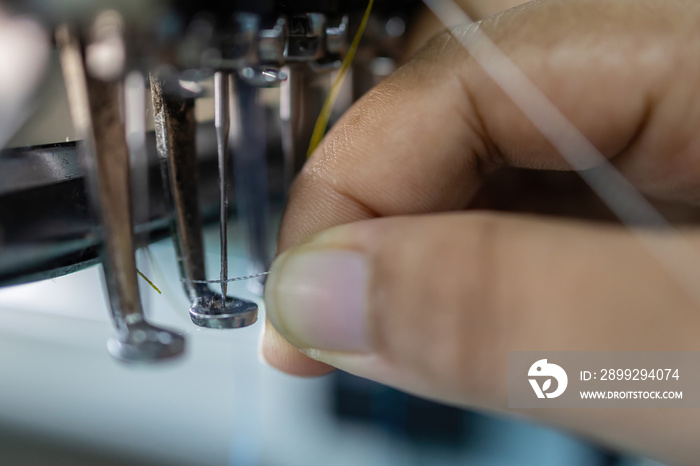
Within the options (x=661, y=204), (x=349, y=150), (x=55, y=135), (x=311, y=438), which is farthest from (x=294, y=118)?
(x=311, y=438)

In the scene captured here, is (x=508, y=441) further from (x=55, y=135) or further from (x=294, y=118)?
(x=55, y=135)

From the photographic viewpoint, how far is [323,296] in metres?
0.25

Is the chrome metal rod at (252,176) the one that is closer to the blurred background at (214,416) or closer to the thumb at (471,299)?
the thumb at (471,299)

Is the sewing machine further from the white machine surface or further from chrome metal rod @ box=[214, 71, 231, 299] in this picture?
the white machine surface

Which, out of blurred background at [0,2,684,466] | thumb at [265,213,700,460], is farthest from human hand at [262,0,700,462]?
blurred background at [0,2,684,466]

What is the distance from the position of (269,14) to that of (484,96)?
15 centimetres

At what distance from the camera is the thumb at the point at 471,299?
0.70 ft

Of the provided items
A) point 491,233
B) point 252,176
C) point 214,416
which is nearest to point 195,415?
point 214,416

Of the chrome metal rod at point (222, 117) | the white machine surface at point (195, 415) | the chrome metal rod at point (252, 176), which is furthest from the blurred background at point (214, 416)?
the chrome metal rod at point (222, 117)

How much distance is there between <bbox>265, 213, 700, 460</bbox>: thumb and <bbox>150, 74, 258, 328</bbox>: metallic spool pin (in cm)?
3

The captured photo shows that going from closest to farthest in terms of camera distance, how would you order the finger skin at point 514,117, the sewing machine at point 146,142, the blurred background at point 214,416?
the sewing machine at point 146,142, the finger skin at point 514,117, the blurred background at point 214,416

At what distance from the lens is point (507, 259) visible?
224mm

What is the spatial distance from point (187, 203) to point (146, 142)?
3cm

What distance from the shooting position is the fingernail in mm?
245
